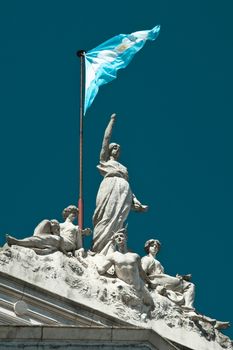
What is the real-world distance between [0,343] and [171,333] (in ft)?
21.6

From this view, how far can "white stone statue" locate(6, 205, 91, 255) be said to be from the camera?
24.7 metres

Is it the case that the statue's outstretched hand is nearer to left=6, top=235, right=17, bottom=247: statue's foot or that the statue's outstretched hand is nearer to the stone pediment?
the stone pediment

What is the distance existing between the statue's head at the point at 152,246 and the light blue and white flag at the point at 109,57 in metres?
4.66

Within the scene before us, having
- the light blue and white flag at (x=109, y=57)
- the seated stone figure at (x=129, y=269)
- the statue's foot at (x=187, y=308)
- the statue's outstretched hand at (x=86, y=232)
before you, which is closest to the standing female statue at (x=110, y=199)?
the statue's outstretched hand at (x=86, y=232)

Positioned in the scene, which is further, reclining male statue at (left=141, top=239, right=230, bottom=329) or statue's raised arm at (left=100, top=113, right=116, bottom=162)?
statue's raised arm at (left=100, top=113, right=116, bottom=162)

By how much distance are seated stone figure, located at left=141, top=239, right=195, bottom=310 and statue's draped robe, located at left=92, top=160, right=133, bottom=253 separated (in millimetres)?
900

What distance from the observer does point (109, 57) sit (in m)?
32.0

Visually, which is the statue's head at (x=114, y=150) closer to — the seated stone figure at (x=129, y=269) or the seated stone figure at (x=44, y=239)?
the seated stone figure at (x=129, y=269)

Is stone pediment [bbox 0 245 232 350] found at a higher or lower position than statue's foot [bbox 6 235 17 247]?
lower

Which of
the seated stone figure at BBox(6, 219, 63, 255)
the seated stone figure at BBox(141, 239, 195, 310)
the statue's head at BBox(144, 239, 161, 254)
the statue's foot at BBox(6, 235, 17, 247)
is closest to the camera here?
the statue's foot at BBox(6, 235, 17, 247)

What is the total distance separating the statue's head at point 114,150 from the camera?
28281mm

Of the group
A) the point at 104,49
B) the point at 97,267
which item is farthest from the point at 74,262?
the point at 104,49

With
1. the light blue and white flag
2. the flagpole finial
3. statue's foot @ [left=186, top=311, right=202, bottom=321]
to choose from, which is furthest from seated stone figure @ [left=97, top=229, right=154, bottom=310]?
the flagpole finial

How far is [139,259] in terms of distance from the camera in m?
25.6
